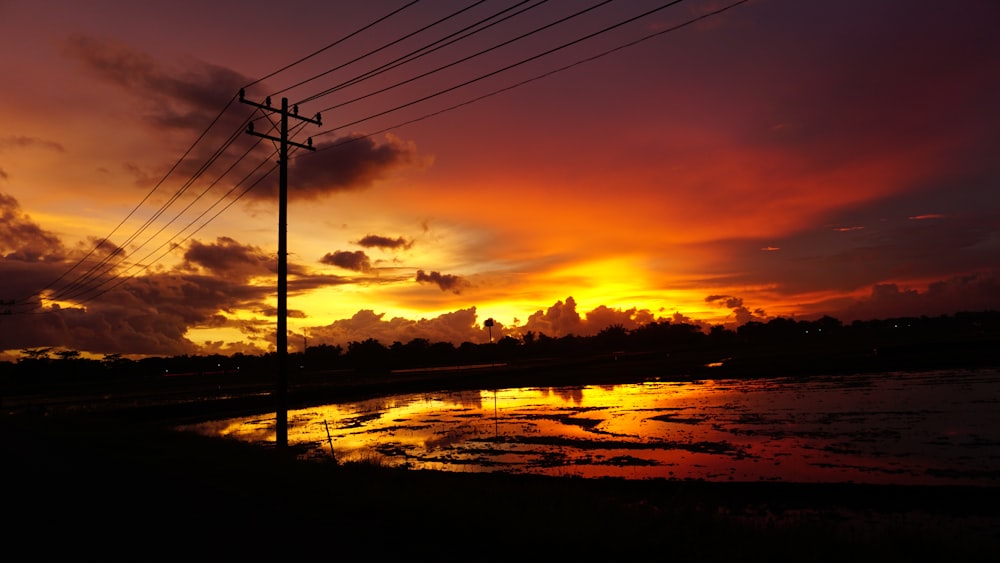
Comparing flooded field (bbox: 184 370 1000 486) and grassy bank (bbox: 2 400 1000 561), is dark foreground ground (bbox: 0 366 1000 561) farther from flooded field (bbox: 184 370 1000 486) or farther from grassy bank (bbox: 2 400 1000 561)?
flooded field (bbox: 184 370 1000 486)

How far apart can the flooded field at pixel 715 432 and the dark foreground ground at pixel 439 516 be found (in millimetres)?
2330

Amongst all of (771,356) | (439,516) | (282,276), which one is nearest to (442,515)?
(439,516)

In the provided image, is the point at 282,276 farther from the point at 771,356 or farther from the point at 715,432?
the point at 771,356

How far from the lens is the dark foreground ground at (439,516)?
29.2ft

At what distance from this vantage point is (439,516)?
1052cm

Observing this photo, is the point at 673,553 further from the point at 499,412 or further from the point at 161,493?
the point at 499,412

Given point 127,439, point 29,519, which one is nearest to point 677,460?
point 29,519

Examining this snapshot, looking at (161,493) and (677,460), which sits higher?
(161,493)

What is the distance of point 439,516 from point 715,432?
18291 millimetres

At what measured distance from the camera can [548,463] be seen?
20.7 m

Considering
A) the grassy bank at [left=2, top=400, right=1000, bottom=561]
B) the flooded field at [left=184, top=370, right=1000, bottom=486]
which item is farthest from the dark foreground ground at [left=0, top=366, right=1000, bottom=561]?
the flooded field at [left=184, top=370, right=1000, bottom=486]

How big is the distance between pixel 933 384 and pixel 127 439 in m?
48.5

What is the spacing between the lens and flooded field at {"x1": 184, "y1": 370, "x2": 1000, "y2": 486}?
17.8 metres

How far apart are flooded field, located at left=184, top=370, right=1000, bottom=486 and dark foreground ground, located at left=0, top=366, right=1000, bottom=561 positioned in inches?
91.7
